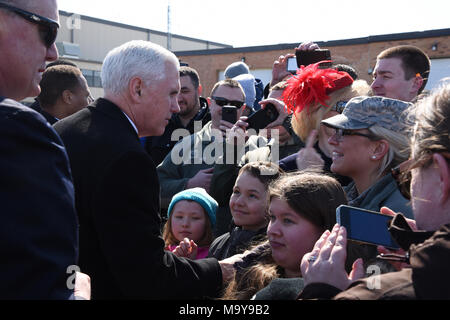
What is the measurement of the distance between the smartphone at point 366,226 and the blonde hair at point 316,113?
5.52 ft

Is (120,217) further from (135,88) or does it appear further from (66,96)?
(66,96)

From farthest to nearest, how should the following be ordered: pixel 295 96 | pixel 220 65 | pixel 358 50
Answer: pixel 220 65, pixel 358 50, pixel 295 96

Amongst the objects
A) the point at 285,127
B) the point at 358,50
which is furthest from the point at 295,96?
the point at 358,50

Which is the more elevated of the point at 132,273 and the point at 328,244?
the point at 328,244

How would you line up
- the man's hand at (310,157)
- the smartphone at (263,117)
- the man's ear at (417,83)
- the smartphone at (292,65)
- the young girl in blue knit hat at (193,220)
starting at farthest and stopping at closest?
the smartphone at (292,65), the man's ear at (417,83), the smartphone at (263,117), the young girl in blue knit hat at (193,220), the man's hand at (310,157)

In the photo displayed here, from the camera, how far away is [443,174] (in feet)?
4.56

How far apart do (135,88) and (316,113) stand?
59.2 inches

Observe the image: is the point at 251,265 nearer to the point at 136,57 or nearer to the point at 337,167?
the point at 337,167

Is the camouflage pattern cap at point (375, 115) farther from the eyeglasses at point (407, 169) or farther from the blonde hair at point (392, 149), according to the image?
the eyeglasses at point (407, 169)

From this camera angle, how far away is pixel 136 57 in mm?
2451

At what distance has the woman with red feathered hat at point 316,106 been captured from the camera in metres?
3.34

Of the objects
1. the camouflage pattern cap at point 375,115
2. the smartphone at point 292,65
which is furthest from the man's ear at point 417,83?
the camouflage pattern cap at point 375,115

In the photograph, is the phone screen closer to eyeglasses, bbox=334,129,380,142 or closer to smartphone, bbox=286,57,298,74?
smartphone, bbox=286,57,298,74

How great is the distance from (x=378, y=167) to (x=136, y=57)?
156cm
